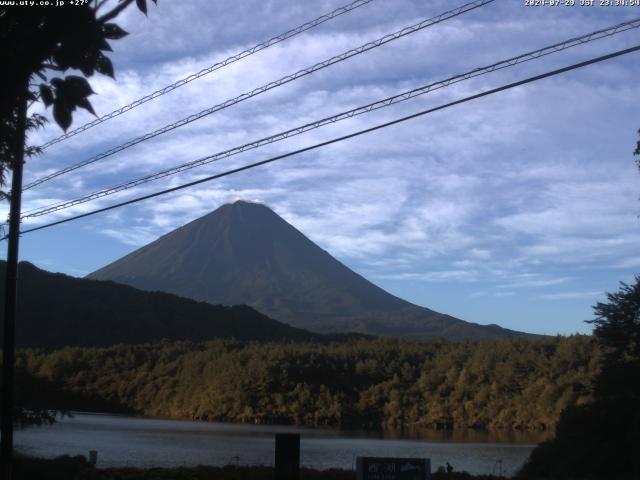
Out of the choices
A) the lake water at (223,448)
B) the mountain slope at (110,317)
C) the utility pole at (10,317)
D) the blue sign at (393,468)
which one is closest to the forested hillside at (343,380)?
the lake water at (223,448)

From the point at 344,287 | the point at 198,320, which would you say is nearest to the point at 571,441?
the point at 198,320

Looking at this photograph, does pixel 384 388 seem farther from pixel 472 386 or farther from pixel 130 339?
pixel 130 339

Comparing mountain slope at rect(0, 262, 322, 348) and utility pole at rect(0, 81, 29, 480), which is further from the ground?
mountain slope at rect(0, 262, 322, 348)

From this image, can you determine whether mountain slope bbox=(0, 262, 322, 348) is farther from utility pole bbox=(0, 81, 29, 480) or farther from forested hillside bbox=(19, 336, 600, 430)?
utility pole bbox=(0, 81, 29, 480)

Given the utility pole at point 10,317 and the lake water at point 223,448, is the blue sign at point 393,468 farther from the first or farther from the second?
the lake water at point 223,448

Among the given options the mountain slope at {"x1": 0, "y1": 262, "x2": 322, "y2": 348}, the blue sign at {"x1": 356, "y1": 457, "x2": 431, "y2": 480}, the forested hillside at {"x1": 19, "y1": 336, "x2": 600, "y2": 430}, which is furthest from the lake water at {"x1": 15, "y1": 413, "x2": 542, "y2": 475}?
the mountain slope at {"x1": 0, "y1": 262, "x2": 322, "y2": 348}

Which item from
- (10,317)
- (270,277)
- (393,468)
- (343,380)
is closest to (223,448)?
(10,317)
